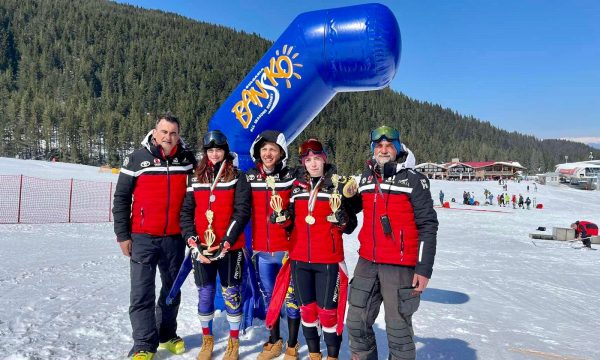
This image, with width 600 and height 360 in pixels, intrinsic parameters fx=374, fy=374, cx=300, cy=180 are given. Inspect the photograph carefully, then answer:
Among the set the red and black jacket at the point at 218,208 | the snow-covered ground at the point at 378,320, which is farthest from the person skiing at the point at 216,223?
the snow-covered ground at the point at 378,320

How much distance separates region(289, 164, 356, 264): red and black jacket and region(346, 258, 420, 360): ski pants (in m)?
0.29

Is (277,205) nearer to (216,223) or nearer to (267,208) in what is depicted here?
(267,208)

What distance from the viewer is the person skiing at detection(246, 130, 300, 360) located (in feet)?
11.3

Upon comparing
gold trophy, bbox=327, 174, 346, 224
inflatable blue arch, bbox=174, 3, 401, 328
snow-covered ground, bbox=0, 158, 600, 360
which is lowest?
snow-covered ground, bbox=0, 158, 600, 360

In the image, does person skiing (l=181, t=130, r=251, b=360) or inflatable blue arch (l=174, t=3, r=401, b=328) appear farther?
inflatable blue arch (l=174, t=3, r=401, b=328)

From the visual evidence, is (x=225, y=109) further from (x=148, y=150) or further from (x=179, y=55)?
(x=179, y=55)

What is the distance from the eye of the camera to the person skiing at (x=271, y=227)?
345 cm

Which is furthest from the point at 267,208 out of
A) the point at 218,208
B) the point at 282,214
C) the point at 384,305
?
the point at 384,305

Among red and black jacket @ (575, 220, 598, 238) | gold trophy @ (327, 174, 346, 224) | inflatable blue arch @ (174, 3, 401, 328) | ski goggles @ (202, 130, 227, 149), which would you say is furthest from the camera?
red and black jacket @ (575, 220, 598, 238)

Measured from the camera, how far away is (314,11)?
4.77 metres

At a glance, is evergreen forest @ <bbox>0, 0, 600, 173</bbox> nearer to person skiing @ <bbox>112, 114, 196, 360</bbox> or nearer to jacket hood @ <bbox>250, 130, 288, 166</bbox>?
jacket hood @ <bbox>250, 130, 288, 166</bbox>

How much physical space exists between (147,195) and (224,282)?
104cm

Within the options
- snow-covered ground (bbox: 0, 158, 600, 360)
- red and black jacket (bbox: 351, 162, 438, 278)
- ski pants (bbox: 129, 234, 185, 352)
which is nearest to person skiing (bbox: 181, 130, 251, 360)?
ski pants (bbox: 129, 234, 185, 352)

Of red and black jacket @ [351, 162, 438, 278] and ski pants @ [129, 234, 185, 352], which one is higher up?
red and black jacket @ [351, 162, 438, 278]
